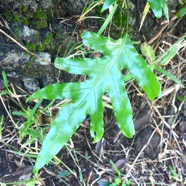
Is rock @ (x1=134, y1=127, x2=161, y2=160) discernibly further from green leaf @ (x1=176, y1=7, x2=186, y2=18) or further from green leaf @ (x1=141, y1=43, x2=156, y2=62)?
green leaf @ (x1=176, y1=7, x2=186, y2=18)

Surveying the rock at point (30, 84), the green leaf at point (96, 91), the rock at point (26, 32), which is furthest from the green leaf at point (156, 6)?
the rock at point (30, 84)

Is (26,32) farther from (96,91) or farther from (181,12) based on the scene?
(181,12)

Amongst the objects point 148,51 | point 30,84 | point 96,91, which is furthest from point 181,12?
point 30,84

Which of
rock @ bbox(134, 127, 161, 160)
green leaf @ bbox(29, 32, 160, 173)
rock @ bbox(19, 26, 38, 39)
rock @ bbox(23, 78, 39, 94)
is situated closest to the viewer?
green leaf @ bbox(29, 32, 160, 173)

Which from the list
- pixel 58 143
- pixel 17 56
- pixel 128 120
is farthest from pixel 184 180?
pixel 17 56

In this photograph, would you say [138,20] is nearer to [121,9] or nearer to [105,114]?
[121,9]

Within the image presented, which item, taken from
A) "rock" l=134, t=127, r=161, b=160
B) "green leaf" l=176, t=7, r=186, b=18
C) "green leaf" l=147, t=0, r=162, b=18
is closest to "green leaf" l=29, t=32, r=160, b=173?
"green leaf" l=147, t=0, r=162, b=18

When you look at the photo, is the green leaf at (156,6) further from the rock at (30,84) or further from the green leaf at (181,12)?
the rock at (30,84)
